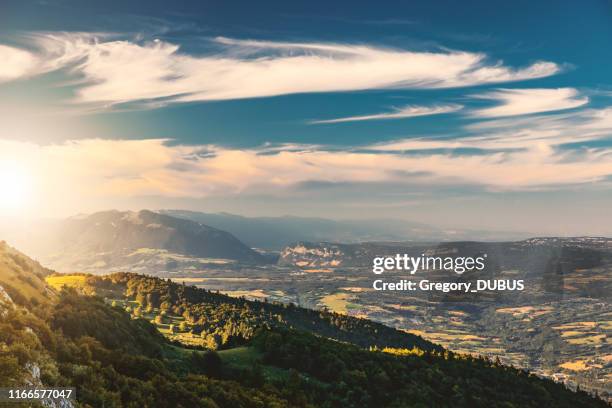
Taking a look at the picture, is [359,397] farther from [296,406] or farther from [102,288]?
[102,288]

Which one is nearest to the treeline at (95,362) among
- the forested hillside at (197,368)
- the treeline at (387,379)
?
the forested hillside at (197,368)

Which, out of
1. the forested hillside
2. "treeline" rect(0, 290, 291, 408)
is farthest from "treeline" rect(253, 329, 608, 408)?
"treeline" rect(0, 290, 291, 408)

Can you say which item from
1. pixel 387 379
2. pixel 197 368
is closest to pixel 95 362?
pixel 197 368

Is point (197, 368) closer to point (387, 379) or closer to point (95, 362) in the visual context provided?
point (95, 362)

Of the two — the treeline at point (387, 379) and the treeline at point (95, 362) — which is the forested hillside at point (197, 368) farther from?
the treeline at point (387, 379)

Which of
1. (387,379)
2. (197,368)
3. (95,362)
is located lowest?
(387,379)

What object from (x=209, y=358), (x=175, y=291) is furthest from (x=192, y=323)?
(x=209, y=358)

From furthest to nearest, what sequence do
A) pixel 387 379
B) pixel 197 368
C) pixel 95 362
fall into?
pixel 387 379
pixel 197 368
pixel 95 362

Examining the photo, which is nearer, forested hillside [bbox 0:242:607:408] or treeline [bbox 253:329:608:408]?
forested hillside [bbox 0:242:607:408]

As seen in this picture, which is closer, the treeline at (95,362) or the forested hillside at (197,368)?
the treeline at (95,362)

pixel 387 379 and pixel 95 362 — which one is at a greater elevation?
pixel 95 362

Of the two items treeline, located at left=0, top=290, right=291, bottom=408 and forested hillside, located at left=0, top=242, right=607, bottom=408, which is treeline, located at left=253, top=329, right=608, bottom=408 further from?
treeline, located at left=0, top=290, right=291, bottom=408
